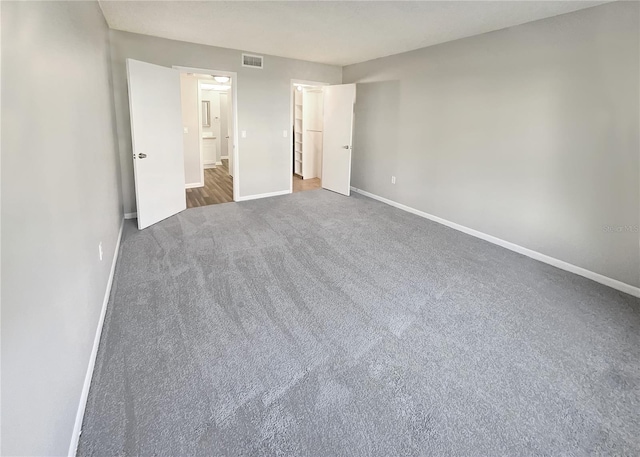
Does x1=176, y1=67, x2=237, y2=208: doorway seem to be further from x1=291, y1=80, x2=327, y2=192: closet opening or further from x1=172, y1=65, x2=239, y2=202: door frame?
x1=291, y1=80, x2=327, y2=192: closet opening

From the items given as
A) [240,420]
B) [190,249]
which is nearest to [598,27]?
[240,420]

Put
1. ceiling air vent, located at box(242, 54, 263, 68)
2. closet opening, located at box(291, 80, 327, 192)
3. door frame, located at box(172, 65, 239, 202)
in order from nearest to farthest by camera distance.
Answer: door frame, located at box(172, 65, 239, 202) < ceiling air vent, located at box(242, 54, 263, 68) < closet opening, located at box(291, 80, 327, 192)

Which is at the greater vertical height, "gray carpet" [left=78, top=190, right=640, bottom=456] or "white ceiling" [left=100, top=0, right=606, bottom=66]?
"white ceiling" [left=100, top=0, right=606, bottom=66]

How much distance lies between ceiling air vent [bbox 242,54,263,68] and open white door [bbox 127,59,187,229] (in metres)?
1.21

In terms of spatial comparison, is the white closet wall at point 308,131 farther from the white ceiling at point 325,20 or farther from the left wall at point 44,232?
the left wall at point 44,232

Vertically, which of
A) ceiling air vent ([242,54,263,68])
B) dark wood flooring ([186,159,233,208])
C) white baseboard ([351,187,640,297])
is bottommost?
white baseboard ([351,187,640,297])

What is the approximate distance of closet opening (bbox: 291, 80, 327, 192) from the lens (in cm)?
780

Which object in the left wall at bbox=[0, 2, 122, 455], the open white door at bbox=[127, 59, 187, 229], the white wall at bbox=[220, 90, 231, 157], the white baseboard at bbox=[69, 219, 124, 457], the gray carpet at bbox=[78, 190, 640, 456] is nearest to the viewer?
the left wall at bbox=[0, 2, 122, 455]

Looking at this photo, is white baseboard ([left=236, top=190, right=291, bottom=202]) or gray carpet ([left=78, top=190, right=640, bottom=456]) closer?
gray carpet ([left=78, top=190, right=640, bottom=456])

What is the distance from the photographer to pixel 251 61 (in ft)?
17.9

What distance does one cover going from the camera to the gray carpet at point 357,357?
5.29 ft

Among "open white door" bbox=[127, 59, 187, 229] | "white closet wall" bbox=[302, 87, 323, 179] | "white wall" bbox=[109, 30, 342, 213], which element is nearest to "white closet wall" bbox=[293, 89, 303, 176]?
"white closet wall" bbox=[302, 87, 323, 179]

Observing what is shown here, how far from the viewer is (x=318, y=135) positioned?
8.05m

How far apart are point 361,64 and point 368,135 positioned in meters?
1.29
